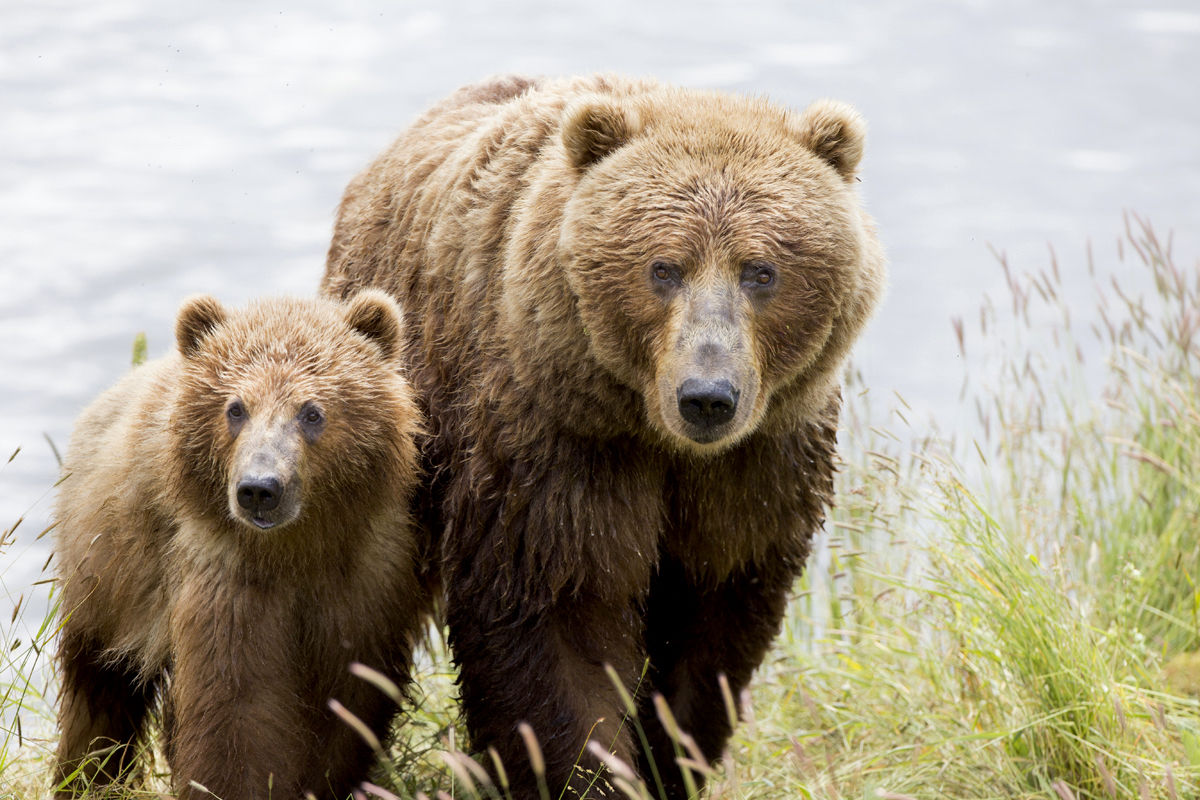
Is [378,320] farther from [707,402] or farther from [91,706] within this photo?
[91,706]

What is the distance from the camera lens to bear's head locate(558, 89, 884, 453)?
13.9ft

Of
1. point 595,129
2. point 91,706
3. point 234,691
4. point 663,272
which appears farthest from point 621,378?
point 91,706

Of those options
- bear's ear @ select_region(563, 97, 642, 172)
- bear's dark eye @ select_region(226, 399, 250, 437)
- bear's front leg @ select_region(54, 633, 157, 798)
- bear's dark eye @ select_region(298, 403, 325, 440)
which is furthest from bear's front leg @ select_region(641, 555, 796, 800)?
bear's front leg @ select_region(54, 633, 157, 798)

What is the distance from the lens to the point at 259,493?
4.25m

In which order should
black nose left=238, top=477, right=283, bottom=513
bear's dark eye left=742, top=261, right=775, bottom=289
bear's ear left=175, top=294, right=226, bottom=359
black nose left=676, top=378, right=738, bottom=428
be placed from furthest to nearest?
bear's ear left=175, top=294, right=226, bottom=359
bear's dark eye left=742, top=261, right=775, bottom=289
black nose left=238, top=477, right=283, bottom=513
black nose left=676, top=378, right=738, bottom=428

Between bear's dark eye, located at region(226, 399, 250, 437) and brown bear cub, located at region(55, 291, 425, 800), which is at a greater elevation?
bear's dark eye, located at region(226, 399, 250, 437)

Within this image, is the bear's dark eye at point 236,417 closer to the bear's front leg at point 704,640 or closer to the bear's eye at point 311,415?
the bear's eye at point 311,415

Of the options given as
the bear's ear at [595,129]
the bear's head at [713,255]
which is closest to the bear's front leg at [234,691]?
the bear's head at [713,255]

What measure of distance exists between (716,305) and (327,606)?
1.72 m

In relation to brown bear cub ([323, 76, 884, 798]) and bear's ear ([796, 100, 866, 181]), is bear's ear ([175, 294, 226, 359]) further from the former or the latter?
bear's ear ([796, 100, 866, 181])

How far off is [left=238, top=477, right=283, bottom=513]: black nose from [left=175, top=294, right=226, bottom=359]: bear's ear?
28.9 inches

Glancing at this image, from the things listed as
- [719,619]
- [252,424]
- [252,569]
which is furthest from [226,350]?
[719,619]

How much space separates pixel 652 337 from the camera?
4.33 metres

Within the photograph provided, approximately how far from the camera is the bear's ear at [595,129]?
4531 millimetres
